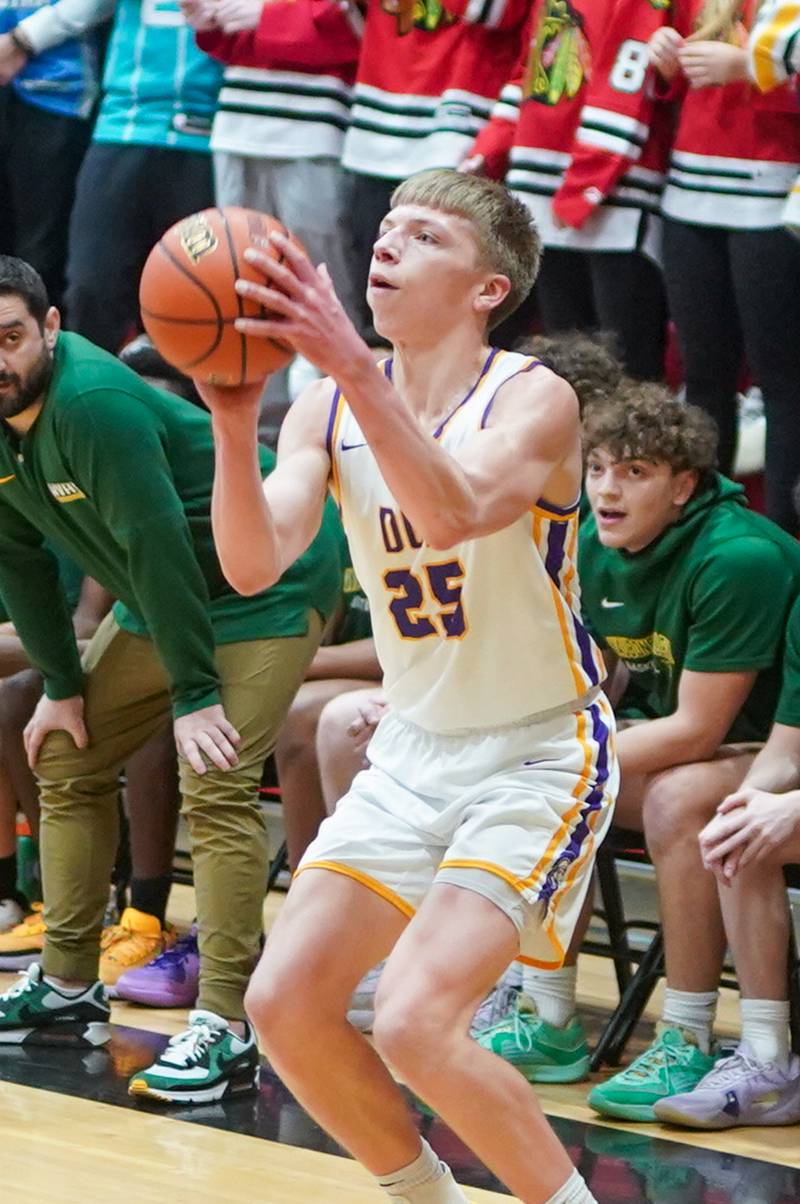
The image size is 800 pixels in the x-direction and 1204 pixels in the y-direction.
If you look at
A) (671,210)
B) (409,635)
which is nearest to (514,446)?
(409,635)

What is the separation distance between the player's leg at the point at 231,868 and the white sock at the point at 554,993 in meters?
0.80

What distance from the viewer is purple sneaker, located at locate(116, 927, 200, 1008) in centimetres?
566

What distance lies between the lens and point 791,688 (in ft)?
15.5

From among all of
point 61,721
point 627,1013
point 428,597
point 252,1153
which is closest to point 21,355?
point 61,721

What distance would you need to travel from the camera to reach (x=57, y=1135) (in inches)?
174

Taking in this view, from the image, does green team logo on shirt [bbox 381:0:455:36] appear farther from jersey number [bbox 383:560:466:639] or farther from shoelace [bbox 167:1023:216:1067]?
shoelace [bbox 167:1023:216:1067]

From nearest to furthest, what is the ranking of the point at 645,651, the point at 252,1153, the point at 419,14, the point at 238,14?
1. the point at 252,1153
2. the point at 645,651
3. the point at 419,14
4. the point at 238,14

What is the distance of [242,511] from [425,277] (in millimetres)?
653

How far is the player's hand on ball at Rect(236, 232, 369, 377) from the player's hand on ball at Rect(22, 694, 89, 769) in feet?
8.08

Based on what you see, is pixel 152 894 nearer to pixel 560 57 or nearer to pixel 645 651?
pixel 645 651

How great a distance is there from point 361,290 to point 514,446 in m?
3.36

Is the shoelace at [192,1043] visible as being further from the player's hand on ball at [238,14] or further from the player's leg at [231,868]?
the player's hand on ball at [238,14]

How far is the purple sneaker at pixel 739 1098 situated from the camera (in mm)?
4574

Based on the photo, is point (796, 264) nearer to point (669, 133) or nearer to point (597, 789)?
point (669, 133)
